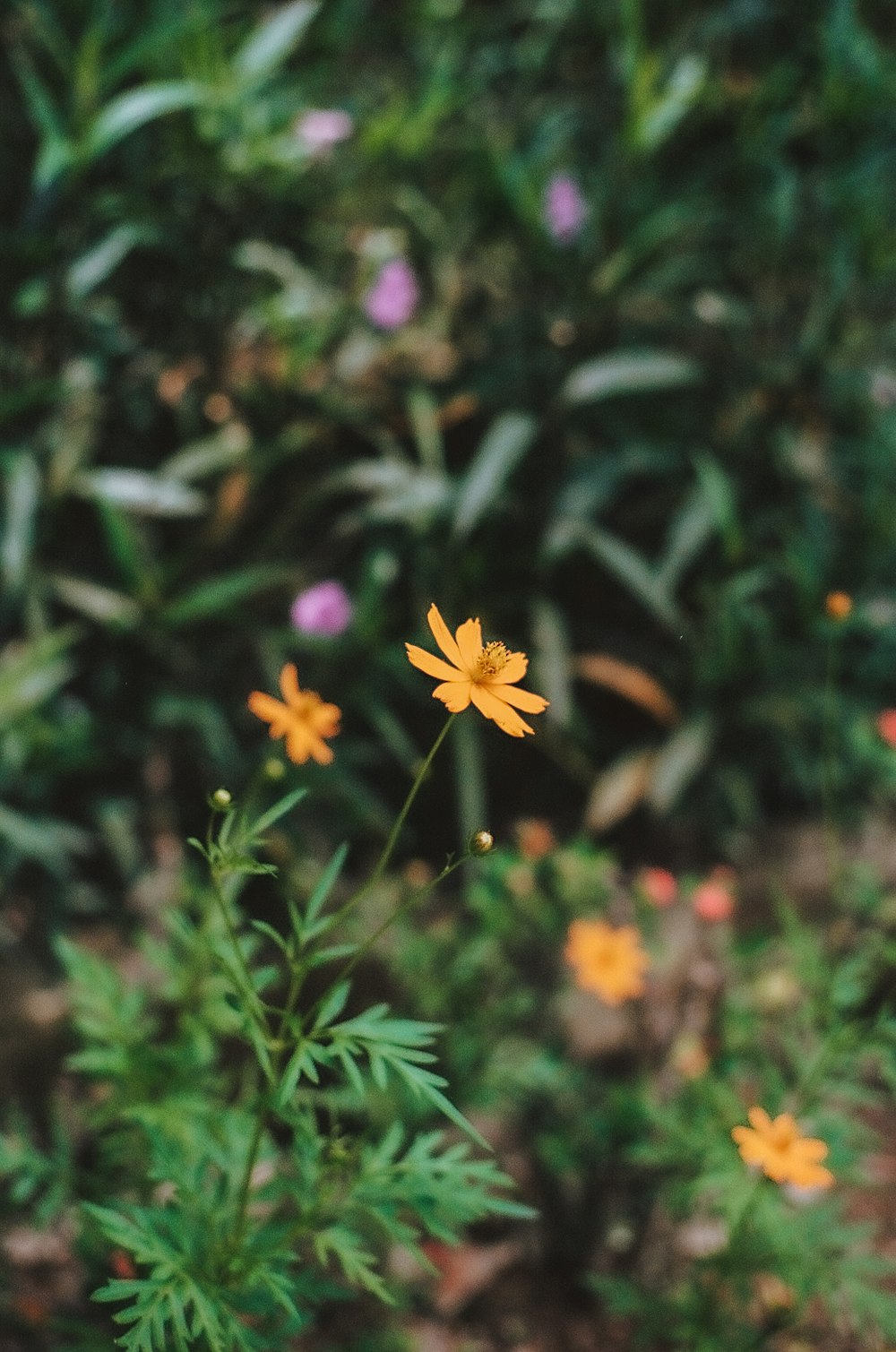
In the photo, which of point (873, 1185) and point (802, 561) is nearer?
point (873, 1185)

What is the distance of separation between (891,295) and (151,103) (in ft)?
5.13

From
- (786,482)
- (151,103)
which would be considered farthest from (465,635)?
(786,482)

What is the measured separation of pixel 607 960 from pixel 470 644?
0.84 metres

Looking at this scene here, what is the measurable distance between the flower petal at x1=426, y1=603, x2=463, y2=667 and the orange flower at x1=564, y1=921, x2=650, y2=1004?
829 mm

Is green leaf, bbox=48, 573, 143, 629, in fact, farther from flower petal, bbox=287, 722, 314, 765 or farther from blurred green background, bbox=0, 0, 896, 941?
flower petal, bbox=287, 722, 314, 765

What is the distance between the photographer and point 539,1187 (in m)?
1.41

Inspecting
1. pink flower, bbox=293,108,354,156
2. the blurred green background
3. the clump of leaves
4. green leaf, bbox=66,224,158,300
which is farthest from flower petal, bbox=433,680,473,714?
pink flower, bbox=293,108,354,156

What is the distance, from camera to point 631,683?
1.93 m

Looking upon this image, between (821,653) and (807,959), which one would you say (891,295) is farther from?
(807,959)

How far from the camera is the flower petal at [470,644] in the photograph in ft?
2.12

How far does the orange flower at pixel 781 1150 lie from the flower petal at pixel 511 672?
414mm

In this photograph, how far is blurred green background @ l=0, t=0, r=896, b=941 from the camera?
5.69ft

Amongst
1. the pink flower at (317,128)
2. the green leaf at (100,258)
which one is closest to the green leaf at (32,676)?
the green leaf at (100,258)

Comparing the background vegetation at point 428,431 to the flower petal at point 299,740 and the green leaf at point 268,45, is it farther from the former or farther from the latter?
the flower petal at point 299,740
